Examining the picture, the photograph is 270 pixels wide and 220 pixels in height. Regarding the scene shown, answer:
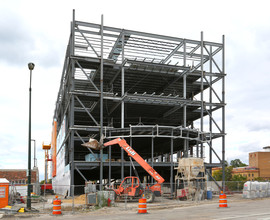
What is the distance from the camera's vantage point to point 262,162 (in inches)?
5955

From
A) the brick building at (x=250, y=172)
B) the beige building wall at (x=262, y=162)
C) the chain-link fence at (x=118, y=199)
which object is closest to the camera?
the chain-link fence at (x=118, y=199)

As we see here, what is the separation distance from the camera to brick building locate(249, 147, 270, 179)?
148550 millimetres

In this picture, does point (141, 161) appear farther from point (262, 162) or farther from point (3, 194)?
point (262, 162)

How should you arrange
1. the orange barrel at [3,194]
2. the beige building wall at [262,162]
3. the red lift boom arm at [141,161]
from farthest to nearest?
1. the beige building wall at [262,162]
2. the red lift boom arm at [141,161]
3. the orange barrel at [3,194]

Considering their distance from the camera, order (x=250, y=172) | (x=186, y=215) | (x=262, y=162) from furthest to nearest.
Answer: (x=262, y=162) → (x=250, y=172) → (x=186, y=215)

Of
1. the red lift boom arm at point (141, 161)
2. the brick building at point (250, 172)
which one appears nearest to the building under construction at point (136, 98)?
the red lift boom arm at point (141, 161)

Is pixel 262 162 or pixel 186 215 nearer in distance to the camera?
pixel 186 215

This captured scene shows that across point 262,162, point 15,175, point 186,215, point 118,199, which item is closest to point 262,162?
point 262,162

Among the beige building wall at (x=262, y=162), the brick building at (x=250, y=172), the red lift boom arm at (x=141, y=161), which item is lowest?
the brick building at (x=250, y=172)

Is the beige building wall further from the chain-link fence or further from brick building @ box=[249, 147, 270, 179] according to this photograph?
the chain-link fence

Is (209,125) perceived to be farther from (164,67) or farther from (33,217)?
(33,217)

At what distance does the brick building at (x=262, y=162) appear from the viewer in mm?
148550

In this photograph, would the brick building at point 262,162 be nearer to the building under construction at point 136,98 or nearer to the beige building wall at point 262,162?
the beige building wall at point 262,162

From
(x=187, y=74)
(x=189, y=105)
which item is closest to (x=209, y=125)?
(x=189, y=105)
